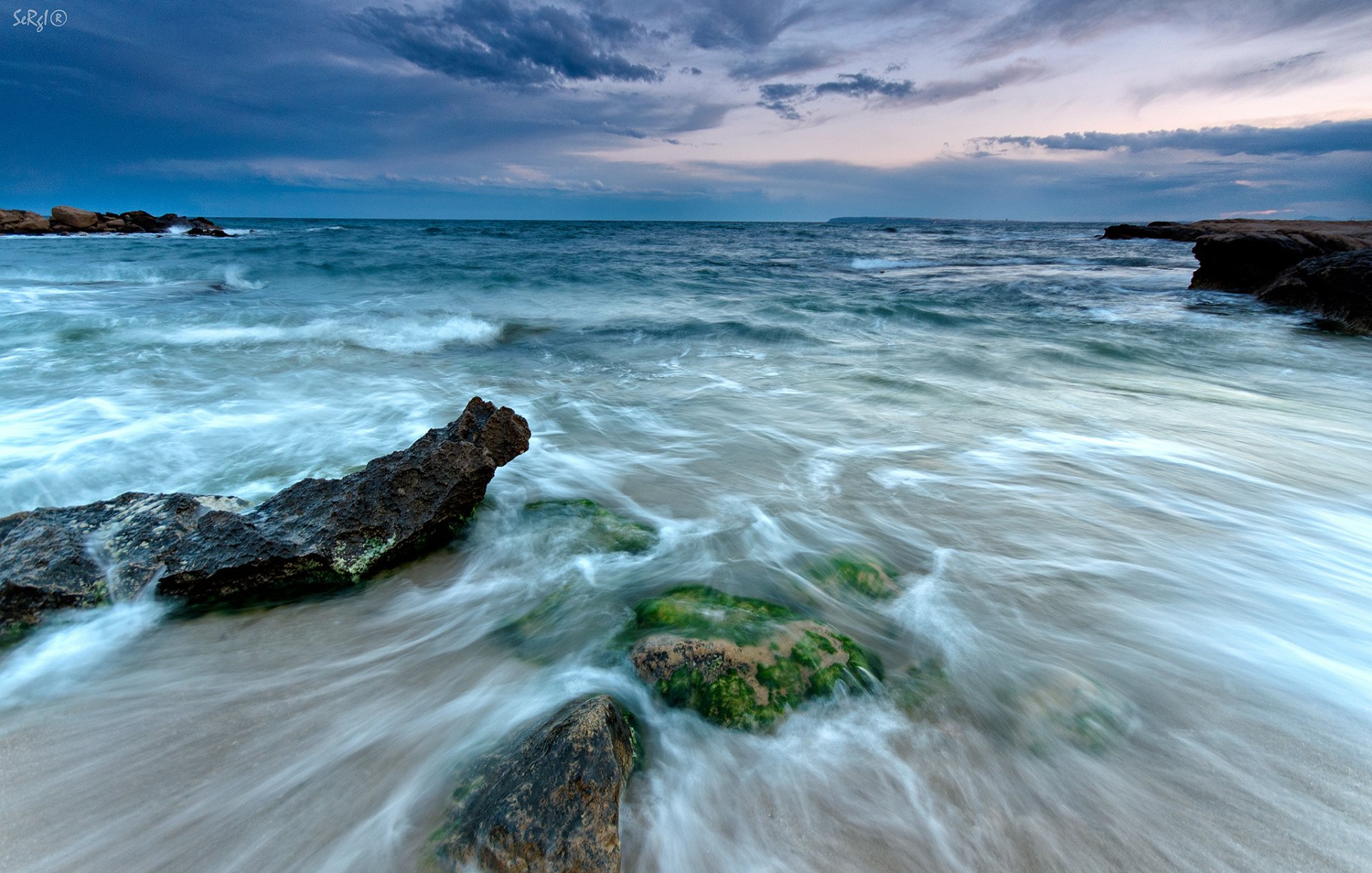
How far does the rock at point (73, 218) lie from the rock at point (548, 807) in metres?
57.4

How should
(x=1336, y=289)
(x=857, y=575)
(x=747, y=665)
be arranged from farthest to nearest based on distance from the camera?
(x=1336, y=289) < (x=857, y=575) < (x=747, y=665)

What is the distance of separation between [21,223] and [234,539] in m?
57.7

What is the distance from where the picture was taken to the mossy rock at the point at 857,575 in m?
3.16

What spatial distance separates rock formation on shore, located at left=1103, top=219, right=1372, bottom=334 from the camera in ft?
33.4

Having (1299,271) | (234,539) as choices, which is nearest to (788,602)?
(234,539)

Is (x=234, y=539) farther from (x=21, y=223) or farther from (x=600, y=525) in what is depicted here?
(x=21, y=223)

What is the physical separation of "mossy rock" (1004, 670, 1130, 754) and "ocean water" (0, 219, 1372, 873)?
0.02 meters

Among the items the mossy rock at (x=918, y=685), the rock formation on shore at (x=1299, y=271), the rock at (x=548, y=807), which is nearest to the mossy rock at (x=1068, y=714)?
the mossy rock at (x=918, y=685)

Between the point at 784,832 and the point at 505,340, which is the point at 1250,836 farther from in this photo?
the point at 505,340

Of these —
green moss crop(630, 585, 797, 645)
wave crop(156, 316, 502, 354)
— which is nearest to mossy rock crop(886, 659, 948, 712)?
green moss crop(630, 585, 797, 645)

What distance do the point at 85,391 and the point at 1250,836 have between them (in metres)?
9.12

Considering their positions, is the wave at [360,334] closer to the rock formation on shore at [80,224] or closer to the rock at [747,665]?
the rock at [747,665]

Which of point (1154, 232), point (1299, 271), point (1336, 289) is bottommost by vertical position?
point (1154, 232)

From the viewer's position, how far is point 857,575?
3262 mm
